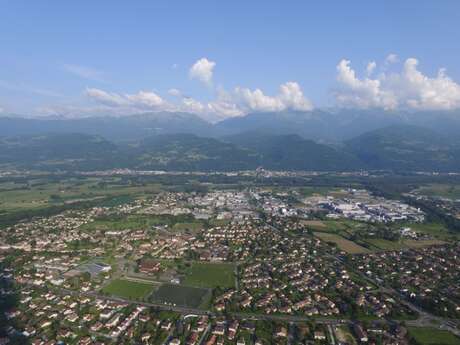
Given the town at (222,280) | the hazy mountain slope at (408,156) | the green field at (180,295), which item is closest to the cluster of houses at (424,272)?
the town at (222,280)

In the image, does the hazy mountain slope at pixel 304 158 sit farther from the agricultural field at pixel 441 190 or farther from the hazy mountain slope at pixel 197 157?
the agricultural field at pixel 441 190

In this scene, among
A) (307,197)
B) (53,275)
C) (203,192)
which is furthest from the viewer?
(203,192)

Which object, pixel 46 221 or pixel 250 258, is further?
pixel 46 221

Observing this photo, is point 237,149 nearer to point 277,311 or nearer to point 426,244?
point 426,244

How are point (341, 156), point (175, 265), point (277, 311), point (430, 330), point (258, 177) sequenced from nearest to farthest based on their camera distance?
1. point (430, 330)
2. point (277, 311)
3. point (175, 265)
4. point (258, 177)
5. point (341, 156)

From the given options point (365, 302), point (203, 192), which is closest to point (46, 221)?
point (203, 192)
